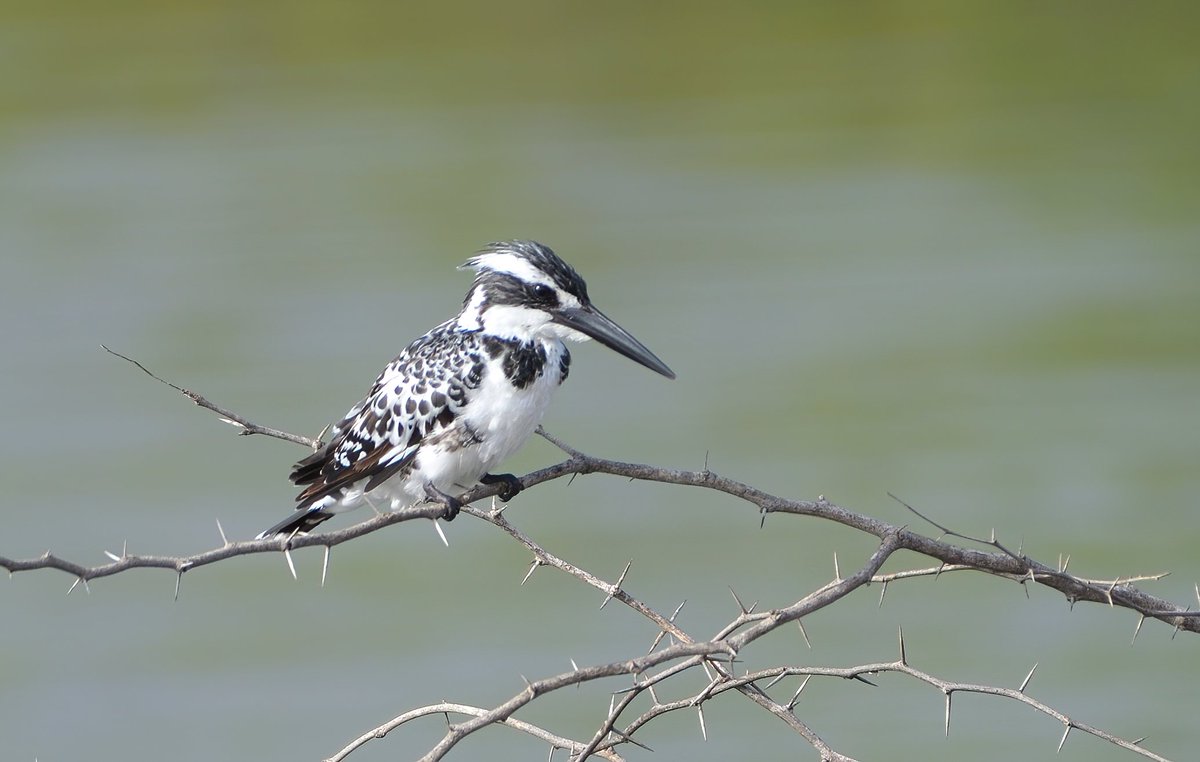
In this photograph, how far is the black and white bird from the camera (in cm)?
271

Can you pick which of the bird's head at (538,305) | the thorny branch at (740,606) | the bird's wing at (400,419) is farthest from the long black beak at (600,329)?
the thorny branch at (740,606)

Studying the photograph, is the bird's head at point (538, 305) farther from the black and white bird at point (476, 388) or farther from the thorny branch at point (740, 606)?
the thorny branch at point (740, 606)

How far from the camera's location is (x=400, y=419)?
9.24ft

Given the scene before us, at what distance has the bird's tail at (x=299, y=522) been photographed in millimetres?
2861

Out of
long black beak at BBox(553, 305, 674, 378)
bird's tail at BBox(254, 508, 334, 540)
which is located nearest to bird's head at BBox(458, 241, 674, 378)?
long black beak at BBox(553, 305, 674, 378)

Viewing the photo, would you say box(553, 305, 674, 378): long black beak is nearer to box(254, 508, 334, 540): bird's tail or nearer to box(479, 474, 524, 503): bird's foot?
box(479, 474, 524, 503): bird's foot

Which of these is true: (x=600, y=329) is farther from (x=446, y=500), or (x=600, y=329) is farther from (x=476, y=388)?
(x=446, y=500)

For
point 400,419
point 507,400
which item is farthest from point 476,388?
point 400,419

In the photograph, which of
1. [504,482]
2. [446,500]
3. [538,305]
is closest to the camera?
[446,500]

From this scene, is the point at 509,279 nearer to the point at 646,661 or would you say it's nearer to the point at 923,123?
the point at 646,661

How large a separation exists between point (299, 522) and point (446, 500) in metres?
0.42

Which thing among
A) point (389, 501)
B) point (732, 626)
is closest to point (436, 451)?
point (389, 501)

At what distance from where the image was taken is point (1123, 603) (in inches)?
78.2

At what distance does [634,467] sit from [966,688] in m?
0.52
